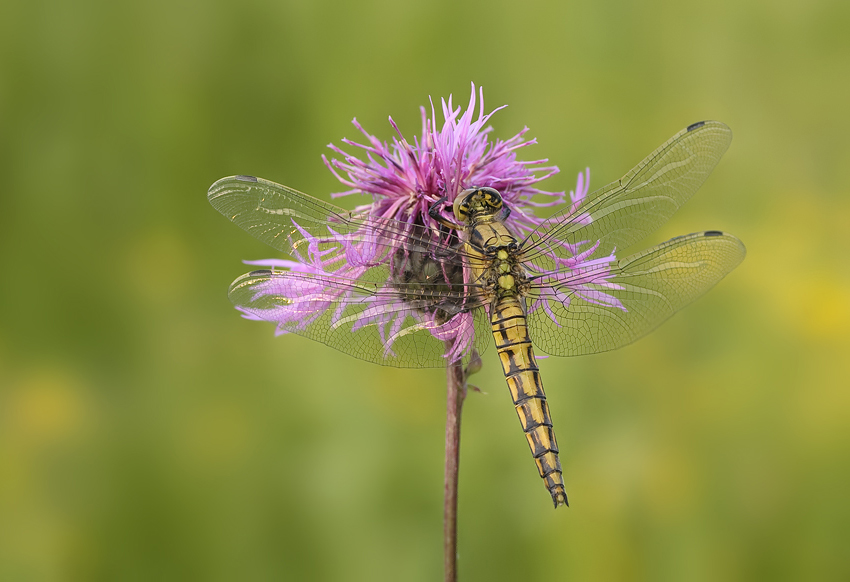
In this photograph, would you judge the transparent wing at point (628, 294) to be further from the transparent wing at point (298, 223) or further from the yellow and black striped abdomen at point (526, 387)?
the transparent wing at point (298, 223)

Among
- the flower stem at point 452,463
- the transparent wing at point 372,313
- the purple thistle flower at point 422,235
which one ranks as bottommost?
the flower stem at point 452,463

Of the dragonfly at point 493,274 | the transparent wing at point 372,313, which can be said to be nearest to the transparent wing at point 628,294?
the dragonfly at point 493,274

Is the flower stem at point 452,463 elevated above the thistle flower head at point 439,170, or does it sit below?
below

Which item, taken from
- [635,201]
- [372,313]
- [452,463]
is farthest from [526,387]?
Answer: [635,201]

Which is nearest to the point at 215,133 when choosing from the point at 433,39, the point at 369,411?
the point at 433,39

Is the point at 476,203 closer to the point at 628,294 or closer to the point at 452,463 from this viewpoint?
the point at 628,294

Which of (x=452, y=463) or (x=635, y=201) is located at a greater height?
(x=635, y=201)
